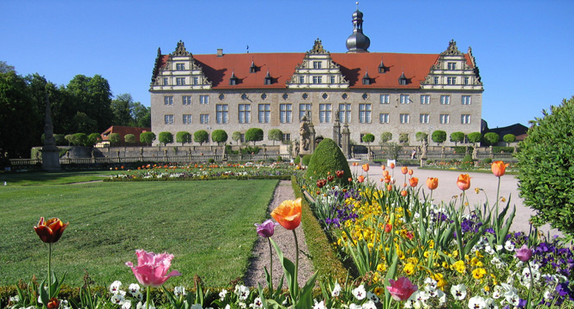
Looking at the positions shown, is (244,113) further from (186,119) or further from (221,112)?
(186,119)

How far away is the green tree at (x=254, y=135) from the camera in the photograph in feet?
130

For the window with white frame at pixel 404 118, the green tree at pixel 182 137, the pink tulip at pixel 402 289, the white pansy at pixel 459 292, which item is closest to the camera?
the pink tulip at pixel 402 289

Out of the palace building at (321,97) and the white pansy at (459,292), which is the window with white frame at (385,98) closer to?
the palace building at (321,97)

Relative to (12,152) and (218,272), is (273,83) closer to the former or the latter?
(12,152)

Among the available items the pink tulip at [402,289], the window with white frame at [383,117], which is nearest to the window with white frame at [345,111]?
the window with white frame at [383,117]

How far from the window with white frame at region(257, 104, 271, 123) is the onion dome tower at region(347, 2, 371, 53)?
47.9 ft

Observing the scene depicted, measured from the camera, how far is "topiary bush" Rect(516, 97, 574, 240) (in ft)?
12.2

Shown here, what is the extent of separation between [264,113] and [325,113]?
712cm

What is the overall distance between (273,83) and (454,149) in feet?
68.1

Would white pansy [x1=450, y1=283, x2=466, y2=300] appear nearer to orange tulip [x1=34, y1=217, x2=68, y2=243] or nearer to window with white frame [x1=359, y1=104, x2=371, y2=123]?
orange tulip [x1=34, y1=217, x2=68, y2=243]

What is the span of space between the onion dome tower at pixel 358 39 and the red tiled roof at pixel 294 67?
131 inches

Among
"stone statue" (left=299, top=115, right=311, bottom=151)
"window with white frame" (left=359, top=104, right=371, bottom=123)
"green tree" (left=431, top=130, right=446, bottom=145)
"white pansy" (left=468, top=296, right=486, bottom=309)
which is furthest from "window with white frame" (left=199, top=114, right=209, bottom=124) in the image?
"white pansy" (left=468, top=296, right=486, bottom=309)

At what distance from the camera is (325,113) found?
4159 centimetres

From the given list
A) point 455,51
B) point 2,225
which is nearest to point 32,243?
point 2,225
